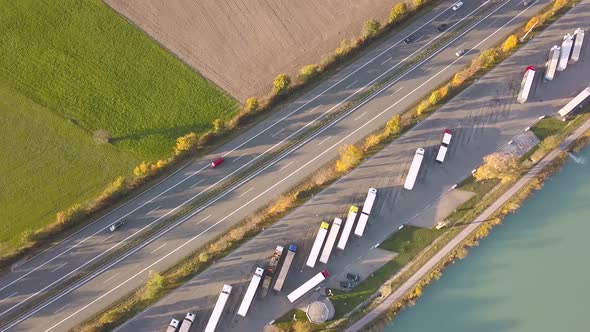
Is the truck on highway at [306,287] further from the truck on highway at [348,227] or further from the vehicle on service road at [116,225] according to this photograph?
the vehicle on service road at [116,225]

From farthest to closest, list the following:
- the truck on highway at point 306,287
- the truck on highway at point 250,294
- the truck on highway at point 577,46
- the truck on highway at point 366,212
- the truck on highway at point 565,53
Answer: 1. the truck on highway at point 577,46
2. the truck on highway at point 565,53
3. the truck on highway at point 366,212
4. the truck on highway at point 306,287
5. the truck on highway at point 250,294

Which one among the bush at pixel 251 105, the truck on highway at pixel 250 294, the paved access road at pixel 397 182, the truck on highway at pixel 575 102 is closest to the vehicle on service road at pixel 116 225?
the paved access road at pixel 397 182

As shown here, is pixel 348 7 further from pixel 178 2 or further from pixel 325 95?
pixel 178 2

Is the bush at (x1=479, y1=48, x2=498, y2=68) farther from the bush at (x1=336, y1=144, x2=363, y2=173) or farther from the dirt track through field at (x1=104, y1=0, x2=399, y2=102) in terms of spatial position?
the bush at (x1=336, y1=144, x2=363, y2=173)

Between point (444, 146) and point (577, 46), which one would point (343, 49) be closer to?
point (444, 146)

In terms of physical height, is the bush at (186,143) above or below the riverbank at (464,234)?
above
